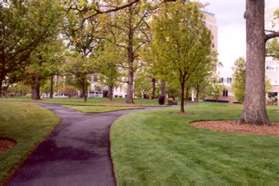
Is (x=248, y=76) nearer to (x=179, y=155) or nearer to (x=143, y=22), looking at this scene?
(x=179, y=155)

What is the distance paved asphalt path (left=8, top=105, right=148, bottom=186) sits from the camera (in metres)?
6.31

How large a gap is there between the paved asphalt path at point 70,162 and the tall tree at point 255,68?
626cm

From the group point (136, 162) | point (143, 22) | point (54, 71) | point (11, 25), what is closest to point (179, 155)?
point (136, 162)

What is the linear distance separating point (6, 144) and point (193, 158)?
614 centimetres

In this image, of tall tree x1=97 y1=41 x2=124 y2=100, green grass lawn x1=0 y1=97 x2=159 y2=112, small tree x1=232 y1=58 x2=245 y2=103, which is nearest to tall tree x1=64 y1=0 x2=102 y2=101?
tall tree x1=97 y1=41 x2=124 y2=100

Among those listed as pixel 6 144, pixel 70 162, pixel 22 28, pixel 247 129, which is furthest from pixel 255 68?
pixel 6 144

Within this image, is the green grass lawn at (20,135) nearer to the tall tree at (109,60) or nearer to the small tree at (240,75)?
the tall tree at (109,60)

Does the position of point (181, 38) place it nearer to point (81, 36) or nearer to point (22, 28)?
point (81, 36)

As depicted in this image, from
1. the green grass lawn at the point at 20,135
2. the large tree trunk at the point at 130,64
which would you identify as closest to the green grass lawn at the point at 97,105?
the large tree trunk at the point at 130,64

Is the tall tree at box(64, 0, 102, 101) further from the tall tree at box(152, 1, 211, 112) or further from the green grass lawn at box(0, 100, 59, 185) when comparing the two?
the tall tree at box(152, 1, 211, 112)

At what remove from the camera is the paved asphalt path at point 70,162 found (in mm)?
6309

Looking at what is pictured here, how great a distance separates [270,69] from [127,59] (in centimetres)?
5087

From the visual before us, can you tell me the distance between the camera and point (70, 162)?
7766 mm

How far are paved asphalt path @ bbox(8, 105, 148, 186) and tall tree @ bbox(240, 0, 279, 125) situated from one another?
6.26m
